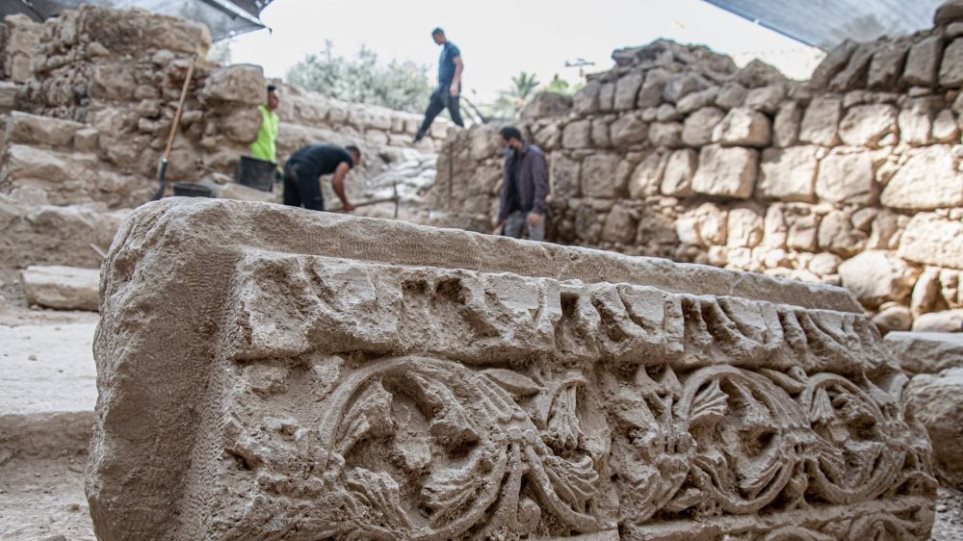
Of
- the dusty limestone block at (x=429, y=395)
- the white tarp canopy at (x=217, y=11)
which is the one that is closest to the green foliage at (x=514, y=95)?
the white tarp canopy at (x=217, y=11)

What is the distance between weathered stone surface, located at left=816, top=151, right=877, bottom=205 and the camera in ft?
16.1

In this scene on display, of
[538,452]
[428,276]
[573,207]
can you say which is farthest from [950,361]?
[573,207]

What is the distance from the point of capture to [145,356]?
48.9 inches

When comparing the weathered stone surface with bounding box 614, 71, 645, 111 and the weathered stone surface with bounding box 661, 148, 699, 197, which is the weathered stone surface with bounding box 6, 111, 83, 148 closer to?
the weathered stone surface with bounding box 614, 71, 645, 111

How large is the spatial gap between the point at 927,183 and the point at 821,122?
895mm

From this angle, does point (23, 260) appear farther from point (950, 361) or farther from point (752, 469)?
point (950, 361)

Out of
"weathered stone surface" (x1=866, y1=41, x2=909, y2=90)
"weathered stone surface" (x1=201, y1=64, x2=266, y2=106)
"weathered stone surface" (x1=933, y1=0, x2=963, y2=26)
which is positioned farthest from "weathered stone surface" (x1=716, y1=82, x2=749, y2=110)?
"weathered stone surface" (x1=201, y1=64, x2=266, y2=106)

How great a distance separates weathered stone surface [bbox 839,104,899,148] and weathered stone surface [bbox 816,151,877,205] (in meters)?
0.10

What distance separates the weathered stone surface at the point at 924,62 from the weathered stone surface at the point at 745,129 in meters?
1.02

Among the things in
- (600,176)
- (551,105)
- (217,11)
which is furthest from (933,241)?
(217,11)

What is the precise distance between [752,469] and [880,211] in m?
3.70

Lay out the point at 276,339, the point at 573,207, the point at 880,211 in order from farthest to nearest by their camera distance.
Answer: the point at 573,207, the point at 880,211, the point at 276,339

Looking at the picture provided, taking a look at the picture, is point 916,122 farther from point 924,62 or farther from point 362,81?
point 362,81

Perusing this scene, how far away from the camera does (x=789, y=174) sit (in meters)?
5.36
